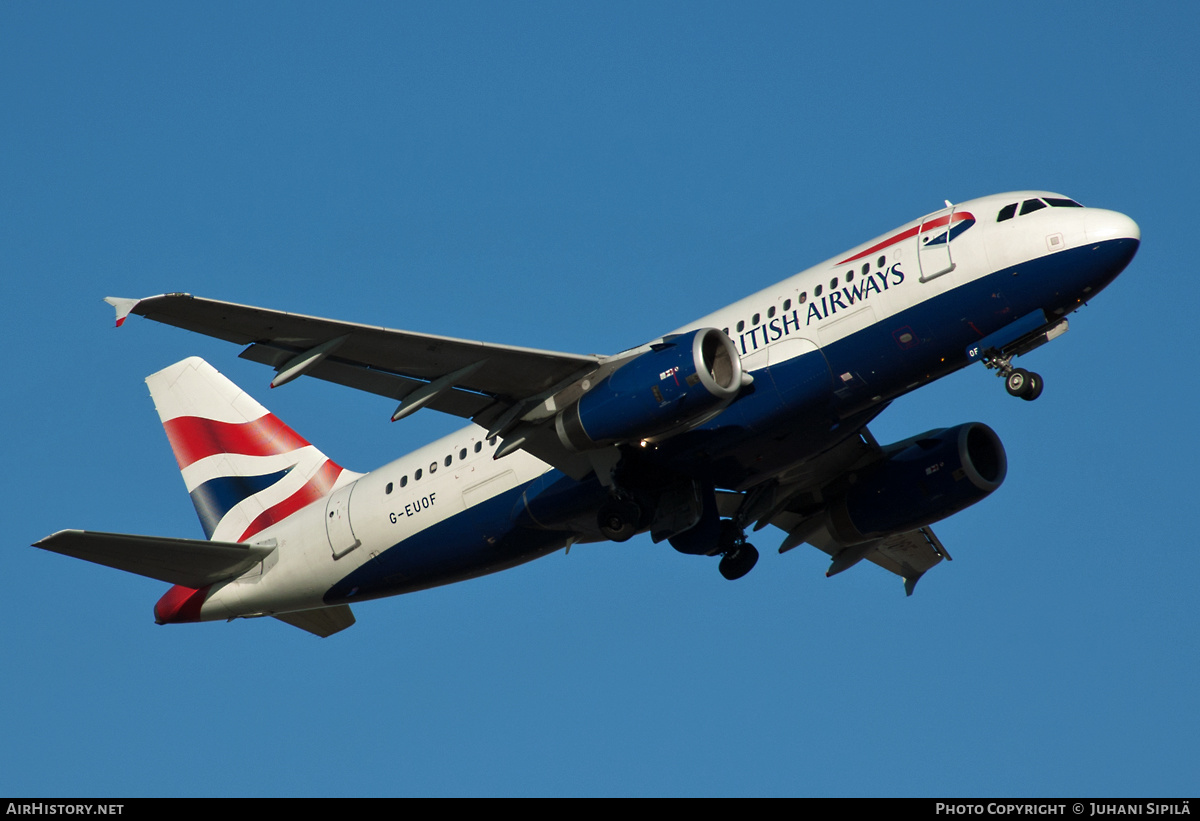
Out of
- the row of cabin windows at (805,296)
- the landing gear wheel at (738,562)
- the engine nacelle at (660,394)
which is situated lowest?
the landing gear wheel at (738,562)

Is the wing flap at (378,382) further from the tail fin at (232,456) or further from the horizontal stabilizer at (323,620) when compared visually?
the horizontal stabilizer at (323,620)

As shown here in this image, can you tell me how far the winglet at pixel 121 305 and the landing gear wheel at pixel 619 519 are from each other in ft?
32.9

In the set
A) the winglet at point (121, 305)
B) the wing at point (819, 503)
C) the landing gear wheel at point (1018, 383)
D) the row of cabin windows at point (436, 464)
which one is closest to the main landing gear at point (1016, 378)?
the landing gear wheel at point (1018, 383)

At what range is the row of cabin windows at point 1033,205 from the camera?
2662 cm

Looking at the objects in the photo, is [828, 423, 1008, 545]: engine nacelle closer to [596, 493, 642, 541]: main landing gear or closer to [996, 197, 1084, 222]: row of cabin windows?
[596, 493, 642, 541]: main landing gear

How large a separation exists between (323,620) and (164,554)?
14.7ft

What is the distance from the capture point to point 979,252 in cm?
2647

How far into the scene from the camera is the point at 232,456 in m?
35.7

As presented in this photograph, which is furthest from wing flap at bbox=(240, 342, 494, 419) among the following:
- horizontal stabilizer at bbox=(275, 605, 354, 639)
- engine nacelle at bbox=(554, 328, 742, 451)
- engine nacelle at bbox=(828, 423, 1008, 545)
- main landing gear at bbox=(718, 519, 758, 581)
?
engine nacelle at bbox=(828, 423, 1008, 545)

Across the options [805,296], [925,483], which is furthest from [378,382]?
[925,483]

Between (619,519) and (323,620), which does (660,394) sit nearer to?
(619,519)

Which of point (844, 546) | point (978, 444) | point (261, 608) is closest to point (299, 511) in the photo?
point (261, 608)

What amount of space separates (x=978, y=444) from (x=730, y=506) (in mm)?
5695

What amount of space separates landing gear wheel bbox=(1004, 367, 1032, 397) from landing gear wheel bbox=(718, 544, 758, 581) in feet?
25.6
